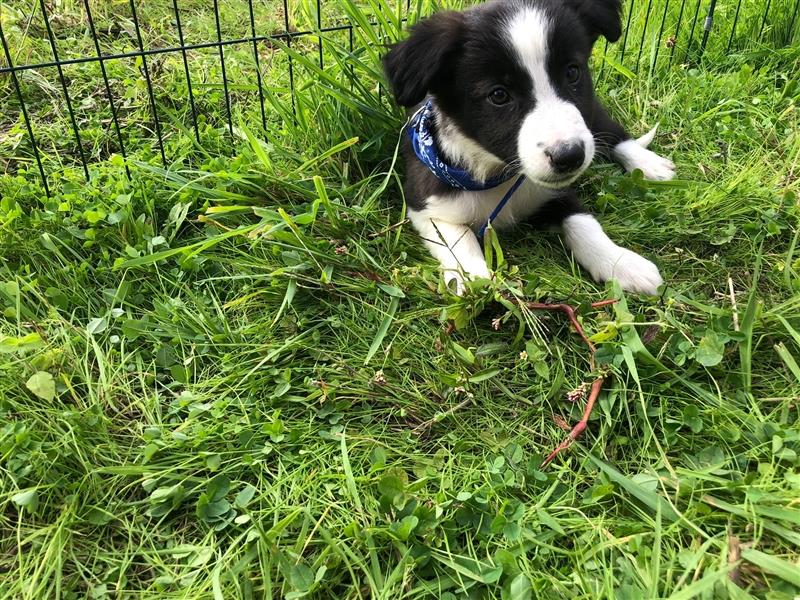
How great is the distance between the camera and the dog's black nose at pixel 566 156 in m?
1.82

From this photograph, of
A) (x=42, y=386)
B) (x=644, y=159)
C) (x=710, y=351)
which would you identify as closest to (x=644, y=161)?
(x=644, y=159)

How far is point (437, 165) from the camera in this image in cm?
223

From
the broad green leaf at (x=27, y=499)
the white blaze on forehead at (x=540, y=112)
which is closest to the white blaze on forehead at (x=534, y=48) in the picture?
the white blaze on forehead at (x=540, y=112)

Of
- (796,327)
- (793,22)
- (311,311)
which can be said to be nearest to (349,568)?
(311,311)

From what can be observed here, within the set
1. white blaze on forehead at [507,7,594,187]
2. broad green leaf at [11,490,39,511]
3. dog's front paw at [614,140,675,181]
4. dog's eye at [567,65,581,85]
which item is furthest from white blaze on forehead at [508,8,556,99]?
broad green leaf at [11,490,39,511]

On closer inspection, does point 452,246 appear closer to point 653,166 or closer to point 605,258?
point 605,258

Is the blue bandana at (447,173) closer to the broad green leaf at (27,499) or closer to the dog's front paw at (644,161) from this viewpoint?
the dog's front paw at (644,161)

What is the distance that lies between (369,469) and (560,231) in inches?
45.5

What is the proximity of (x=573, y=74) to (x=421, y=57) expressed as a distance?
18.9 inches

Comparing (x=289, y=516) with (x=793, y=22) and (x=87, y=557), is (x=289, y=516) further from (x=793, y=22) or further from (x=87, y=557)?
(x=793, y=22)

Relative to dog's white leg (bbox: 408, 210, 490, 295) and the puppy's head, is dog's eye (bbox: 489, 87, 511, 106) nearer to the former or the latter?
the puppy's head

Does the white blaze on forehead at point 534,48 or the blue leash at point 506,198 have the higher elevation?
the white blaze on forehead at point 534,48

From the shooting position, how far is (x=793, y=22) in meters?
3.28

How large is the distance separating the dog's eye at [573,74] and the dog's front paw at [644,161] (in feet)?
1.99
